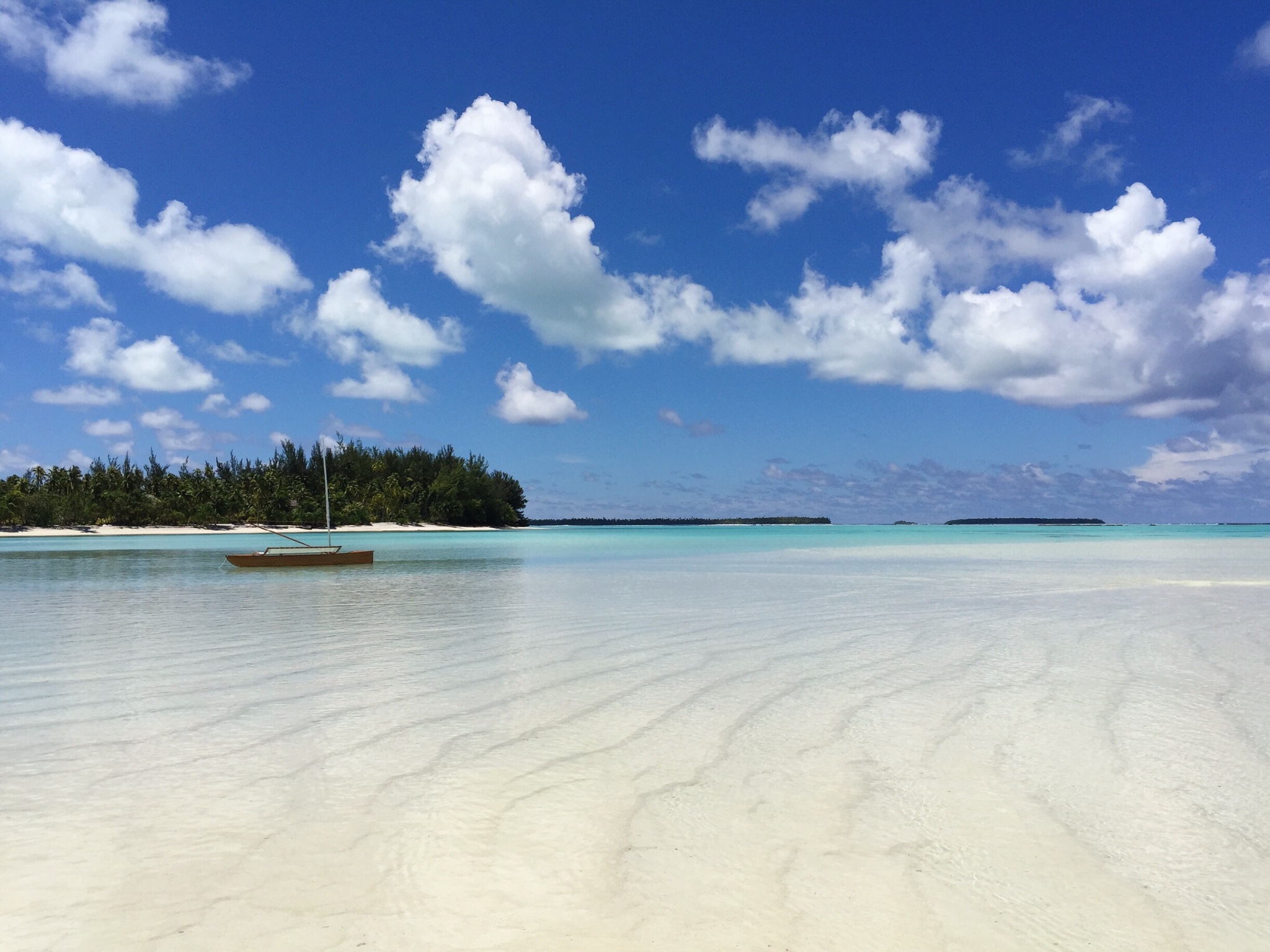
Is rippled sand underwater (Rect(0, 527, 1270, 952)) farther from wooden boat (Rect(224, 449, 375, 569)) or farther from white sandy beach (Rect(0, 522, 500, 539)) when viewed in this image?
white sandy beach (Rect(0, 522, 500, 539))

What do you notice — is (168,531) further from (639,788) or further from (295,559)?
(639,788)

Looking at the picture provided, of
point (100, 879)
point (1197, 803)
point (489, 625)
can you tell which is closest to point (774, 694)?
point (1197, 803)

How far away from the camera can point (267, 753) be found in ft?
17.0

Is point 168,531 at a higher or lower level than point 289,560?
higher

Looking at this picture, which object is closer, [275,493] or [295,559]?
[295,559]

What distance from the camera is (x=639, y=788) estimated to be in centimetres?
442

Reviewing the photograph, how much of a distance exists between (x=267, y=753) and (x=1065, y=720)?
5.85 meters

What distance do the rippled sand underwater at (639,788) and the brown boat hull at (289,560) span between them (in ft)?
47.6

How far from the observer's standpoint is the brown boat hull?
25188 mm

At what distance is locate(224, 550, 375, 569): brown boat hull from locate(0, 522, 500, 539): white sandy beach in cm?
4767

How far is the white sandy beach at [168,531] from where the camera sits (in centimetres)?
6688

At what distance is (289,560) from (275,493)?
202 ft

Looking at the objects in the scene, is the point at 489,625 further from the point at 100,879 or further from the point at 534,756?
the point at 100,879

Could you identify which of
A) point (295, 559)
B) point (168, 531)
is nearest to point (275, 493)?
point (168, 531)
